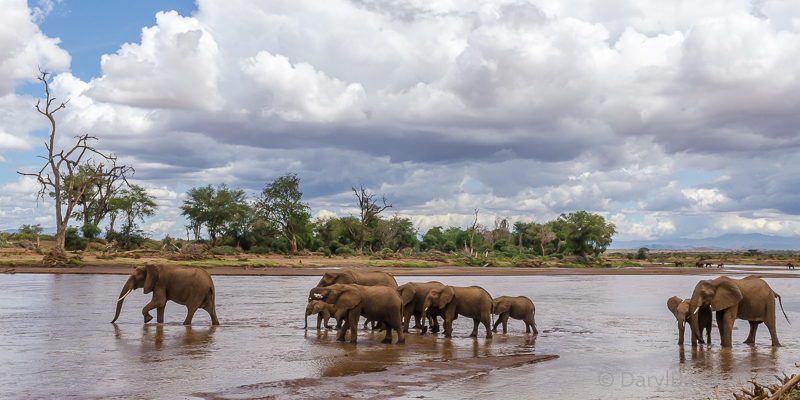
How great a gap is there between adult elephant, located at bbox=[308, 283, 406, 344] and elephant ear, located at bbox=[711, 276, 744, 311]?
24.1 feet

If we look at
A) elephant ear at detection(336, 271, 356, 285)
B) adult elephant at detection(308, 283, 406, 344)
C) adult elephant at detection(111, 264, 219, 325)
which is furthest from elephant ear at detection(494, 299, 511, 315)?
adult elephant at detection(111, 264, 219, 325)

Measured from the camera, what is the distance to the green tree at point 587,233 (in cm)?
7925

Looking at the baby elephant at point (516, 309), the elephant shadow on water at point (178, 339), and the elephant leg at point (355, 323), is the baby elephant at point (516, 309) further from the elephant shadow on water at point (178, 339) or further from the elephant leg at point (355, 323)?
the elephant shadow on water at point (178, 339)

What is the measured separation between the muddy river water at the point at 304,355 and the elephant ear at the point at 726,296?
39.5 inches

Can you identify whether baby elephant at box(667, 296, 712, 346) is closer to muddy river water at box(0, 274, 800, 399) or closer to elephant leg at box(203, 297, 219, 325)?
muddy river water at box(0, 274, 800, 399)

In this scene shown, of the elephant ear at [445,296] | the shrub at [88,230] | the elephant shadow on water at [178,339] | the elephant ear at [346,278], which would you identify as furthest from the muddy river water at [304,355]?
the shrub at [88,230]

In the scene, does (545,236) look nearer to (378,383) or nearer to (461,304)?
(461,304)

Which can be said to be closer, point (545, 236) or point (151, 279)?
point (151, 279)

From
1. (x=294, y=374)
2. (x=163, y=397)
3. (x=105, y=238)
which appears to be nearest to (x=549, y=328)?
(x=294, y=374)

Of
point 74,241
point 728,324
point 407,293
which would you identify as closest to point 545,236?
point 74,241

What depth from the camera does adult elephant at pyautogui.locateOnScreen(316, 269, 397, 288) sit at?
16.8 m

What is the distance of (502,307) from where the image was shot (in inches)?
643

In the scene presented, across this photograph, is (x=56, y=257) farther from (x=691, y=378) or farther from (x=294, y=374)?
(x=691, y=378)

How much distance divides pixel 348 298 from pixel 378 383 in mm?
4323
